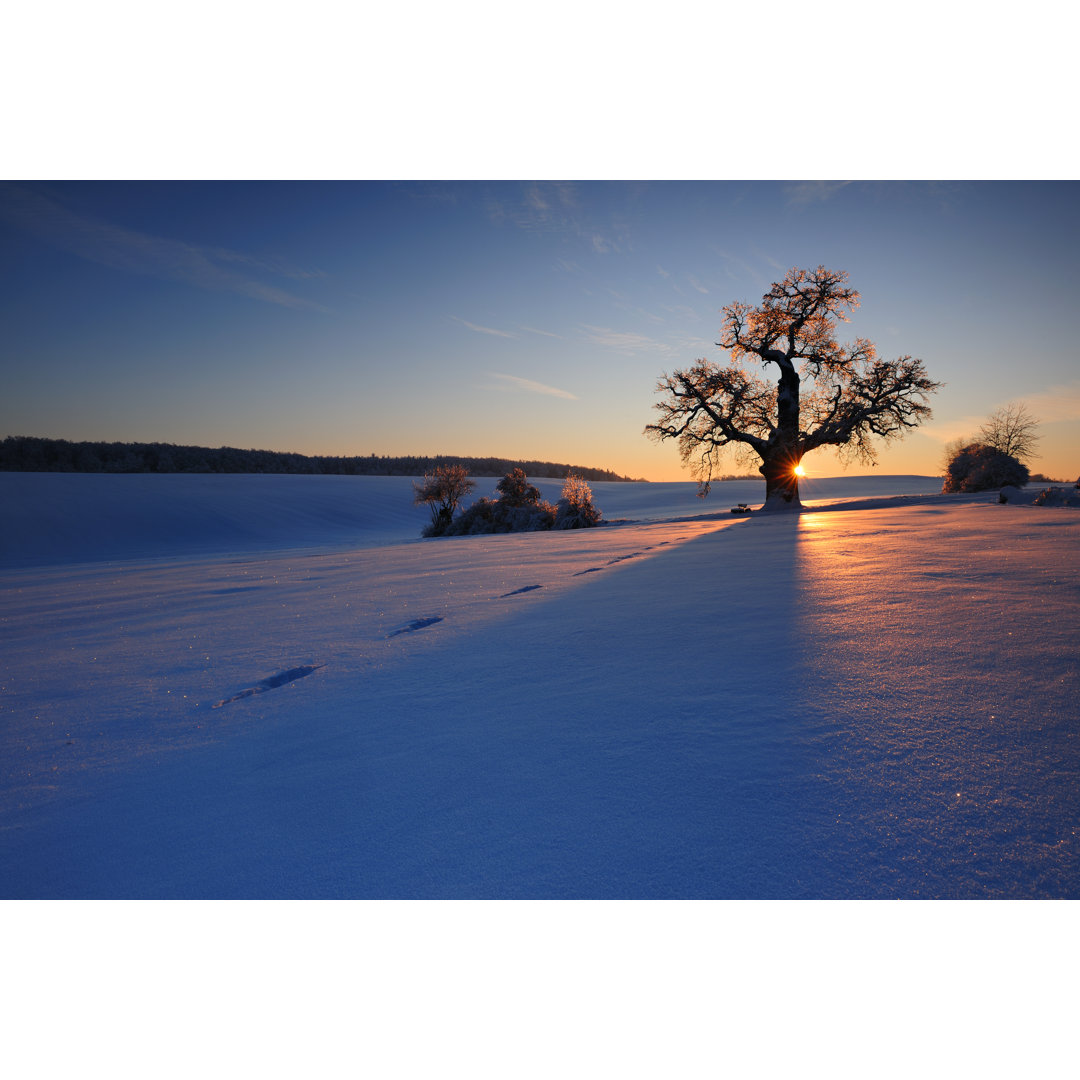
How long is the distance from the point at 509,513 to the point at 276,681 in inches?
618

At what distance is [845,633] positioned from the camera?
273cm

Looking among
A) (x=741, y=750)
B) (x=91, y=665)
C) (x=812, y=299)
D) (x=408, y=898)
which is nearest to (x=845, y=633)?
(x=741, y=750)

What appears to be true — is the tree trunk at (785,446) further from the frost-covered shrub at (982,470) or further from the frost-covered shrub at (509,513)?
the frost-covered shrub at (982,470)

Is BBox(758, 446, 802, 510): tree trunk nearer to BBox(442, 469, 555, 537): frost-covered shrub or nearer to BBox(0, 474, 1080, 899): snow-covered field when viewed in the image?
BBox(442, 469, 555, 537): frost-covered shrub

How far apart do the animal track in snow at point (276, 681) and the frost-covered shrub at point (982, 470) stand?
20.1 m

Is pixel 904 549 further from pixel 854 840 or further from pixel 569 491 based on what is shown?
pixel 569 491

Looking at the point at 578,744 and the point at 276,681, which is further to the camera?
the point at 276,681

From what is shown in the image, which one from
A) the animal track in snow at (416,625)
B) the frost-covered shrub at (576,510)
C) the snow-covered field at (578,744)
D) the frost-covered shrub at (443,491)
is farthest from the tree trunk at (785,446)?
the animal track in snow at (416,625)

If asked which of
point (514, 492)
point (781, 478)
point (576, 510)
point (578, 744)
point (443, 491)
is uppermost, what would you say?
point (443, 491)

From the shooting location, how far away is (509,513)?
60.1ft

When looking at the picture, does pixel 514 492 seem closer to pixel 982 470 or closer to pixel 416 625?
pixel 982 470

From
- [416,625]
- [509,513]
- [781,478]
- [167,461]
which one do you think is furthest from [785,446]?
[167,461]

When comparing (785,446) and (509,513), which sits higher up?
(785,446)

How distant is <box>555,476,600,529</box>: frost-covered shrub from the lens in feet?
55.7
